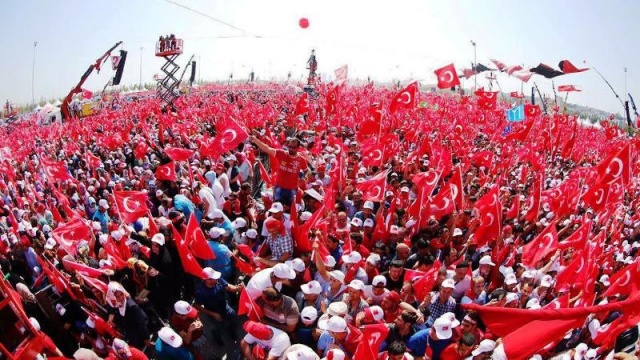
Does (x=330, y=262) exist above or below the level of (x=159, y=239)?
below

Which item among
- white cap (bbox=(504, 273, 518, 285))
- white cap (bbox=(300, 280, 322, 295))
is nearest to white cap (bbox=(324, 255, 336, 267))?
white cap (bbox=(300, 280, 322, 295))

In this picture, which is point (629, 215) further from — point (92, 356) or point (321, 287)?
point (92, 356)

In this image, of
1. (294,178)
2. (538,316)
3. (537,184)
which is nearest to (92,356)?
(538,316)

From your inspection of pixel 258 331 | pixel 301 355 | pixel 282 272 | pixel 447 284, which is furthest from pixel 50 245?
pixel 447 284

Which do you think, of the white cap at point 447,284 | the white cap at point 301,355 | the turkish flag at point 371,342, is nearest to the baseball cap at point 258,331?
the white cap at point 301,355

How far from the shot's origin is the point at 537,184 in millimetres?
7496

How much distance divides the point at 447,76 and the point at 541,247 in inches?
277

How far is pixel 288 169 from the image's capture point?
7004mm

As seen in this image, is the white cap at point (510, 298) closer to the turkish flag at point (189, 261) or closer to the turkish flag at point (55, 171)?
the turkish flag at point (189, 261)

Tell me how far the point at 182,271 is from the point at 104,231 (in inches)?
116

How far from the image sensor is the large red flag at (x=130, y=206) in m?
6.50

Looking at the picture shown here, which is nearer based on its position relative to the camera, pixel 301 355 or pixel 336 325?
pixel 301 355

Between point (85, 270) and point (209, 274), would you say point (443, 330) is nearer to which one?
Result: point (209, 274)

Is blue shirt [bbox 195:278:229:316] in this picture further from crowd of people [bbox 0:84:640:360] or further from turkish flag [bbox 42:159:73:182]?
turkish flag [bbox 42:159:73:182]
